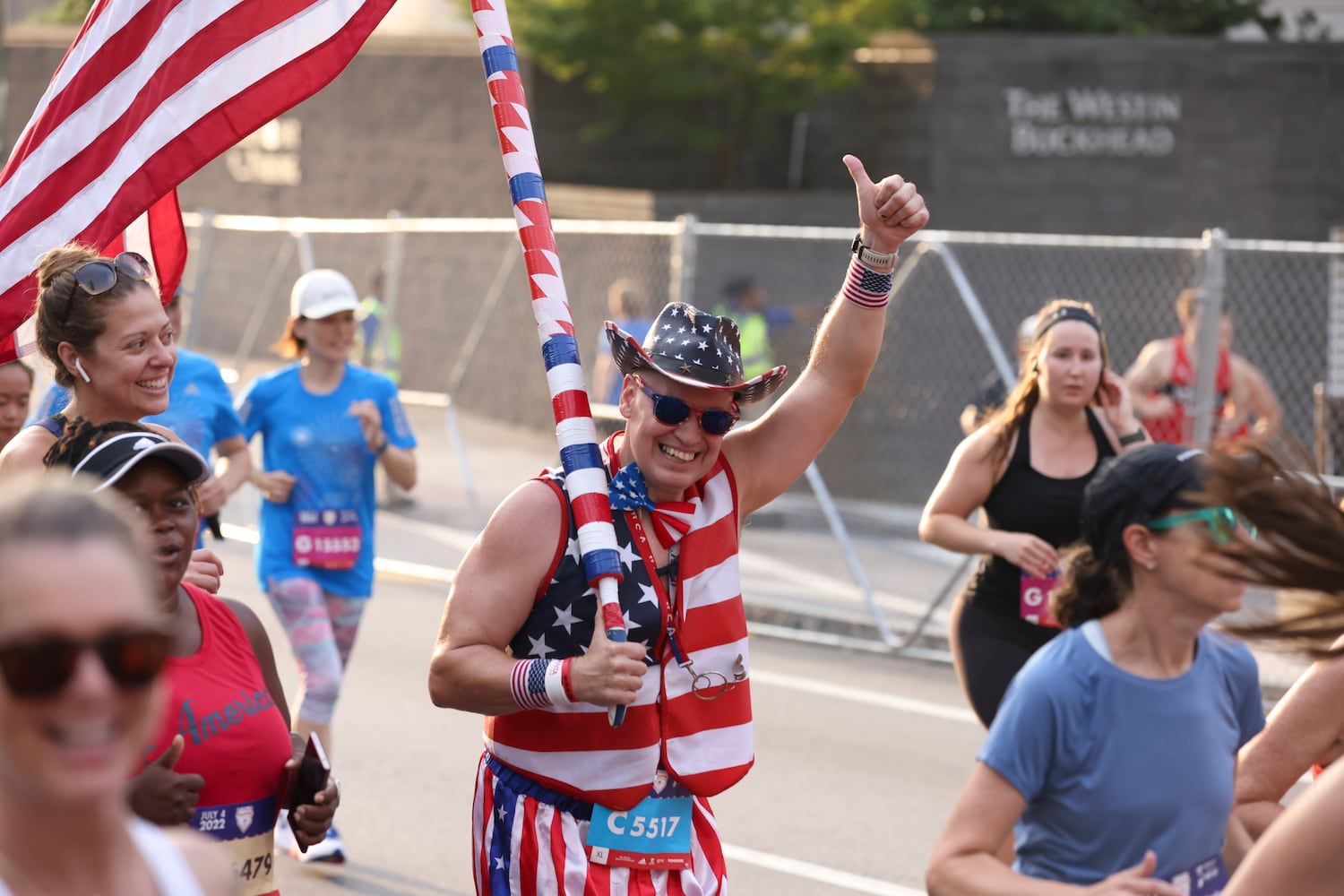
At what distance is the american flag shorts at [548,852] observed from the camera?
3.87 m

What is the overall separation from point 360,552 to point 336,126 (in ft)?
55.7

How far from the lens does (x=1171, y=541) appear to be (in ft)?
11.0

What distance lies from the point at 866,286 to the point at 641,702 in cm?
114

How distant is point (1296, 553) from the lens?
3016 millimetres

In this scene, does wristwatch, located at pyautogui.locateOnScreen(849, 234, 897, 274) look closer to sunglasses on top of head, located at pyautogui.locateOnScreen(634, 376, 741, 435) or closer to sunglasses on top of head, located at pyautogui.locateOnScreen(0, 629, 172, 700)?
sunglasses on top of head, located at pyautogui.locateOnScreen(634, 376, 741, 435)

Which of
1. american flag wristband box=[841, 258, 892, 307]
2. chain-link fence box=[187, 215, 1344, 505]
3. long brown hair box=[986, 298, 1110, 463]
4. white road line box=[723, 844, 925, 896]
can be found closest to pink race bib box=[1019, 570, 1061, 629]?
long brown hair box=[986, 298, 1110, 463]

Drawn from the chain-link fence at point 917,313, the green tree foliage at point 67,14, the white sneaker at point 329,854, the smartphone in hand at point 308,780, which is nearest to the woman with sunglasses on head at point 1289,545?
the smartphone in hand at point 308,780

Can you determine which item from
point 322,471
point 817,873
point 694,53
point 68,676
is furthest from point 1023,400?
point 694,53

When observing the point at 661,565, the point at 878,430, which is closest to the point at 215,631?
the point at 661,565

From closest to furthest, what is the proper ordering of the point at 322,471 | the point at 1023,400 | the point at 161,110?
the point at 161,110 → the point at 1023,400 → the point at 322,471

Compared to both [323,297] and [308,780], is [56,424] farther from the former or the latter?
[323,297]

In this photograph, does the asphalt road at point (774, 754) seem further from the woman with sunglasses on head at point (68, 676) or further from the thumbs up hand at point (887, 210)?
the woman with sunglasses on head at point (68, 676)

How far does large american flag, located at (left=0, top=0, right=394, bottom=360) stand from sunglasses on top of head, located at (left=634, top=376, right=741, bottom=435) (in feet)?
4.94

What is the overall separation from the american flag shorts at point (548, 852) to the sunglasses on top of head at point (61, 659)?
7.18ft
